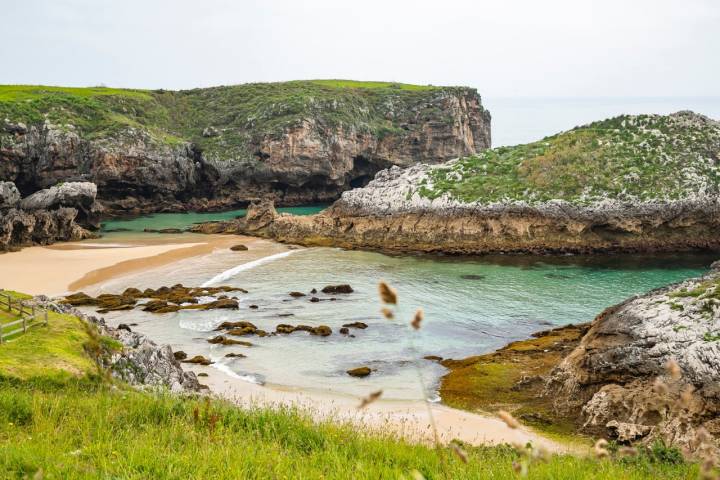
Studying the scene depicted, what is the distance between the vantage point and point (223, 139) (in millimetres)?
80250

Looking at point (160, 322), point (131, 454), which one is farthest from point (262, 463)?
point (160, 322)

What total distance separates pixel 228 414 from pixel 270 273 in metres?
29.3

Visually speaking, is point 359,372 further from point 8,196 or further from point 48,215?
point 8,196

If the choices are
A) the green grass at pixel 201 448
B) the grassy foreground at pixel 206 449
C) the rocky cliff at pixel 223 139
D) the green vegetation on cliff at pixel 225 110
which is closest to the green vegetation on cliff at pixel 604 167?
the rocky cliff at pixel 223 139

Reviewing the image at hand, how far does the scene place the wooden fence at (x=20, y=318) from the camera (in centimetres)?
1505

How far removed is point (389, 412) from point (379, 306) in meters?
14.0

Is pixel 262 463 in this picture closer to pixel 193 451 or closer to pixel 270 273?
pixel 193 451

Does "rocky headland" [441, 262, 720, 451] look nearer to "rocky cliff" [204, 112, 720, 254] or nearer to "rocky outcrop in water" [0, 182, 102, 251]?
"rocky cliff" [204, 112, 720, 254]

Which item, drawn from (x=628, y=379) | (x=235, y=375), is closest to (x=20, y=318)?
(x=235, y=375)

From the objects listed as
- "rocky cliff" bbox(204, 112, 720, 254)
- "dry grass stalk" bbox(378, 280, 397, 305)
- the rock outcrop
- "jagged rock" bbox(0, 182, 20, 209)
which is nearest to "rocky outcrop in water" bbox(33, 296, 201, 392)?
the rock outcrop

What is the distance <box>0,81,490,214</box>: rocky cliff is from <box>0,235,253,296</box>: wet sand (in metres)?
20.4

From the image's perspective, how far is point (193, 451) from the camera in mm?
6984

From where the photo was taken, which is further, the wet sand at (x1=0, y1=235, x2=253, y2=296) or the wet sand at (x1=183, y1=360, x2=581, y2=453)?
the wet sand at (x1=0, y1=235, x2=253, y2=296)

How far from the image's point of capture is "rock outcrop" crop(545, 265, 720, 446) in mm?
13453
